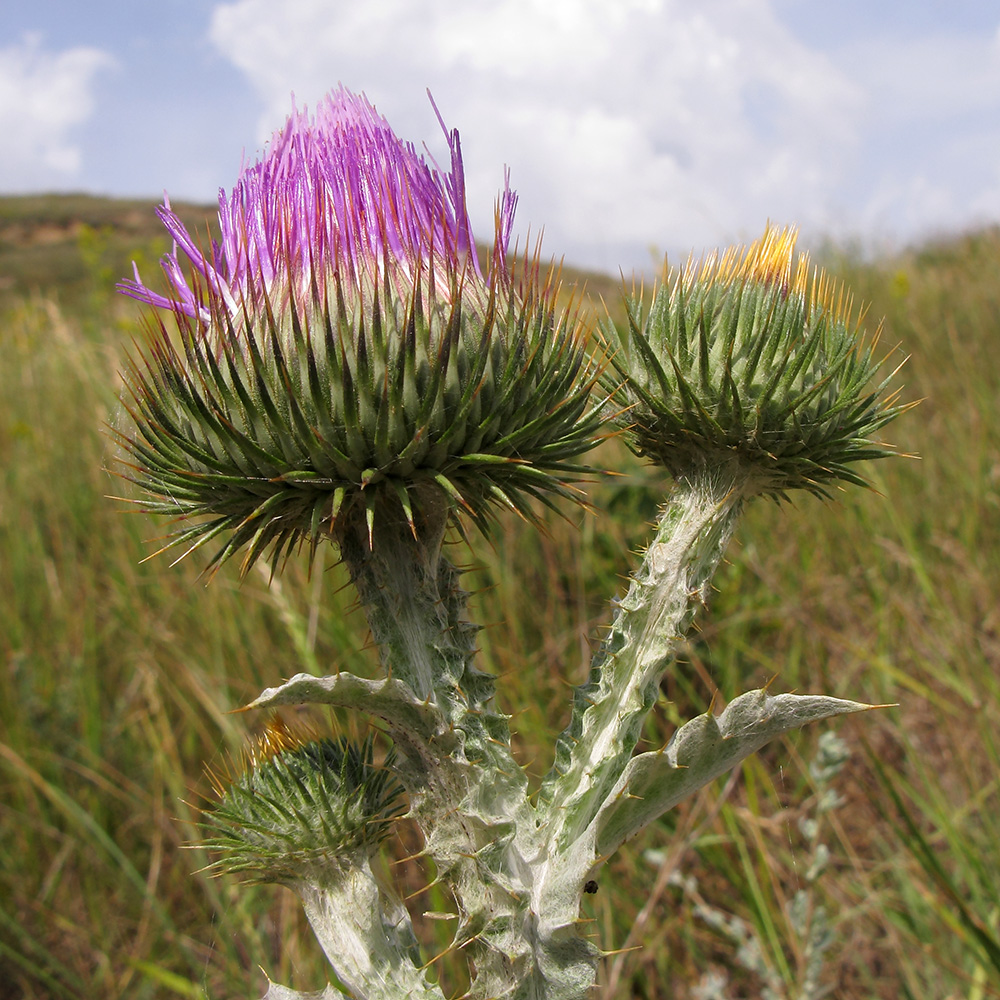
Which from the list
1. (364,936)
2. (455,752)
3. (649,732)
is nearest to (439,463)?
(455,752)

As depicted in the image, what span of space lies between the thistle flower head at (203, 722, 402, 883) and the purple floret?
105 cm

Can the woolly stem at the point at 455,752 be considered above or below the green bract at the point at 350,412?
below

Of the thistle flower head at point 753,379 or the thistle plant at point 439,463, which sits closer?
the thistle plant at point 439,463

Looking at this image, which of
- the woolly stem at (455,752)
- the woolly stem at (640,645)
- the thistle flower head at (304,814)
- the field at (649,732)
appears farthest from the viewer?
the field at (649,732)

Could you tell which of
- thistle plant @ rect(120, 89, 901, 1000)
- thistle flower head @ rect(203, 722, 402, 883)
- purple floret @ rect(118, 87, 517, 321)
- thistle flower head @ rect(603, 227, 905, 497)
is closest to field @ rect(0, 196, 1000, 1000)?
thistle flower head @ rect(203, 722, 402, 883)

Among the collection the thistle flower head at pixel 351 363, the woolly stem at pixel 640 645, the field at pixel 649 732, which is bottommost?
the field at pixel 649 732

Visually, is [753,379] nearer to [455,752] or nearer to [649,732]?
[455,752]

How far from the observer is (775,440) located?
1936mm

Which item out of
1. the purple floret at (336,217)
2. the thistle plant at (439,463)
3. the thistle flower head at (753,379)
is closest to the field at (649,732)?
the thistle plant at (439,463)

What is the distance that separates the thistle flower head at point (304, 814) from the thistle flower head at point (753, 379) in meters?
1.03

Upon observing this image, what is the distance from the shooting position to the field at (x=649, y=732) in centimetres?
341

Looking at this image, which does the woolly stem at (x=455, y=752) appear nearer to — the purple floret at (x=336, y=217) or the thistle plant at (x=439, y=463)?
the thistle plant at (x=439, y=463)

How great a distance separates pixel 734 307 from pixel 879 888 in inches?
122

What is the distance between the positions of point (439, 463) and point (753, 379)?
782 millimetres
